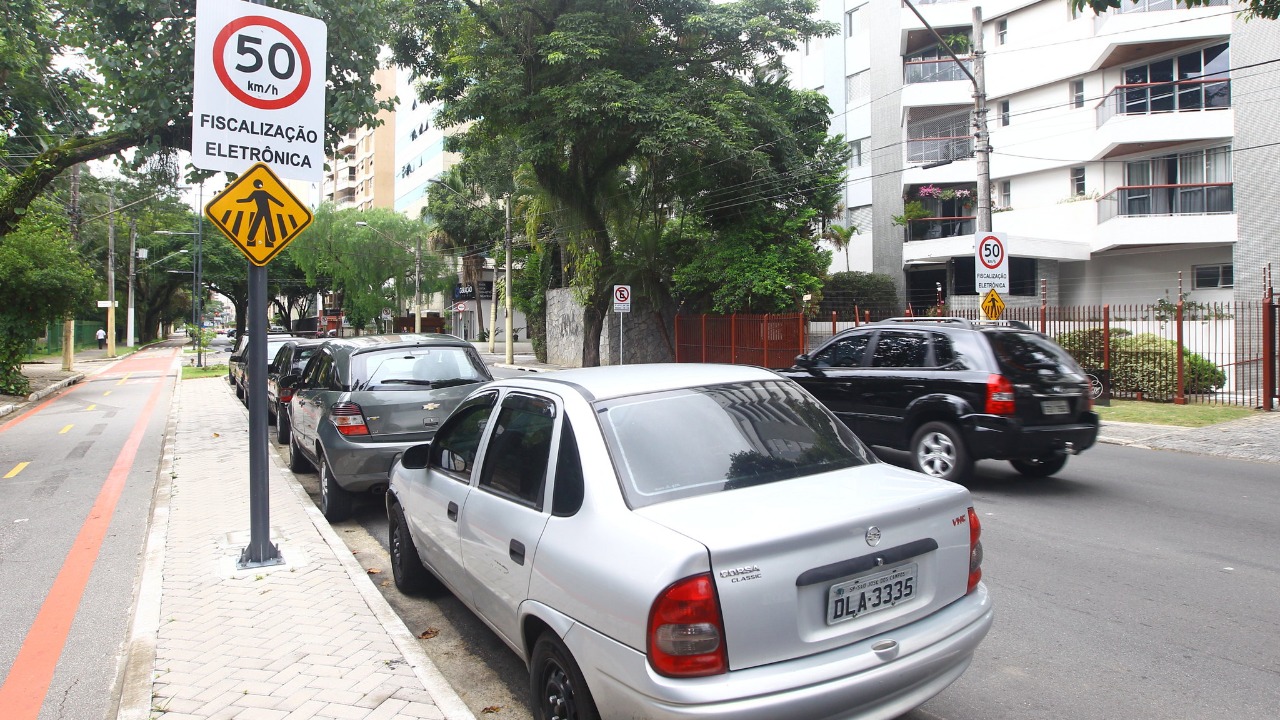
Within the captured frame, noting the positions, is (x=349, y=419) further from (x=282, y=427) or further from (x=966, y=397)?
(x=966, y=397)

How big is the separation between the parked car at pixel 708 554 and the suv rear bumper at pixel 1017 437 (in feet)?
14.6

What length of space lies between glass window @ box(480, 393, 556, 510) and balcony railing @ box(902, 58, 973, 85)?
1209 inches

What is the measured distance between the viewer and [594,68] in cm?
2061

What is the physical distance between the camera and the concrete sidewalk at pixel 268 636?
370cm

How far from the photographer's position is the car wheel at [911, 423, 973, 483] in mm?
7852

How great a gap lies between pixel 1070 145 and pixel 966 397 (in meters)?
23.4

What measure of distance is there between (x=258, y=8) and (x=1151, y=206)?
86.3 feet

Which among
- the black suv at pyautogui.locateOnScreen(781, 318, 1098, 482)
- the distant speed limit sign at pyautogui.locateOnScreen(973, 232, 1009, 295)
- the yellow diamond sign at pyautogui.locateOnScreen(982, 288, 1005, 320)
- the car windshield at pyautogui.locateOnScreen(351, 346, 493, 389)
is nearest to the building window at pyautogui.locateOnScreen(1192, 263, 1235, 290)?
the yellow diamond sign at pyautogui.locateOnScreen(982, 288, 1005, 320)

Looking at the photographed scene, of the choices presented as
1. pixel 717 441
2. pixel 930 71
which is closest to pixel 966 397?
pixel 717 441

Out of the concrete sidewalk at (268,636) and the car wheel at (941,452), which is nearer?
the concrete sidewalk at (268,636)

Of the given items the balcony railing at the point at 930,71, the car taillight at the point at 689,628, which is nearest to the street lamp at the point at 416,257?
the balcony railing at the point at 930,71

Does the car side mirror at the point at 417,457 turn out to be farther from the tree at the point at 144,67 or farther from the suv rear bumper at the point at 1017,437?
the tree at the point at 144,67

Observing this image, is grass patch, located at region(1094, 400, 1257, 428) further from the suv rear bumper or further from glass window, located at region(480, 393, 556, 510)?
glass window, located at region(480, 393, 556, 510)

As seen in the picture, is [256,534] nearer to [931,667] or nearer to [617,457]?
[617,457]
